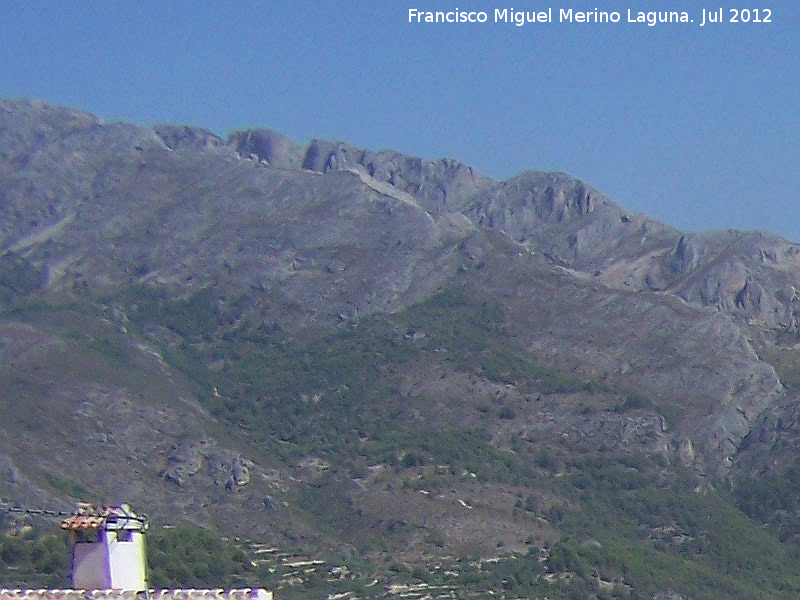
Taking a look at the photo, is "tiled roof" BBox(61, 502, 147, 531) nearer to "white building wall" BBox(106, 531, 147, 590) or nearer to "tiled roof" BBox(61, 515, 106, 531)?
"tiled roof" BBox(61, 515, 106, 531)

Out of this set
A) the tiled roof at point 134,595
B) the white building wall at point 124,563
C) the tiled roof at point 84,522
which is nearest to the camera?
the tiled roof at point 134,595

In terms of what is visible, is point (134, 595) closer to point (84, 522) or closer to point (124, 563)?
point (124, 563)

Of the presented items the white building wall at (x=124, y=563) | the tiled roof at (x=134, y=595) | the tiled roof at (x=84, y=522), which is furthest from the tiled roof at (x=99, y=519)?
the tiled roof at (x=134, y=595)

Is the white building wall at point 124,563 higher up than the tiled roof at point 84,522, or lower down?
lower down

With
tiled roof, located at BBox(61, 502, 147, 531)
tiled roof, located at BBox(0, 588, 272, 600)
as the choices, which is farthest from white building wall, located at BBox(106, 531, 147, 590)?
tiled roof, located at BBox(0, 588, 272, 600)

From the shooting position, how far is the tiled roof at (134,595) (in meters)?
29.1

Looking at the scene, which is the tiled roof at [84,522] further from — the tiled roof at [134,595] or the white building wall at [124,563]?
the tiled roof at [134,595]

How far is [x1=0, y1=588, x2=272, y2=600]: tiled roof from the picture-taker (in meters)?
29.1

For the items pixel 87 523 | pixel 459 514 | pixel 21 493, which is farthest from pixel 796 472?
pixel 87 523

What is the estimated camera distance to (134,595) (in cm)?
2941

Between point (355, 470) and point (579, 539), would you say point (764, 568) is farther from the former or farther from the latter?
point (355, 470)

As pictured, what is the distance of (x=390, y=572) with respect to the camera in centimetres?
16138

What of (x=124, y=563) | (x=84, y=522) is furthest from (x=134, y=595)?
(x=84, y=522)

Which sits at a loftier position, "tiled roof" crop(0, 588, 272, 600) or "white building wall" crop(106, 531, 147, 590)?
"white building wall" crop(106, 531, 147, 590)
